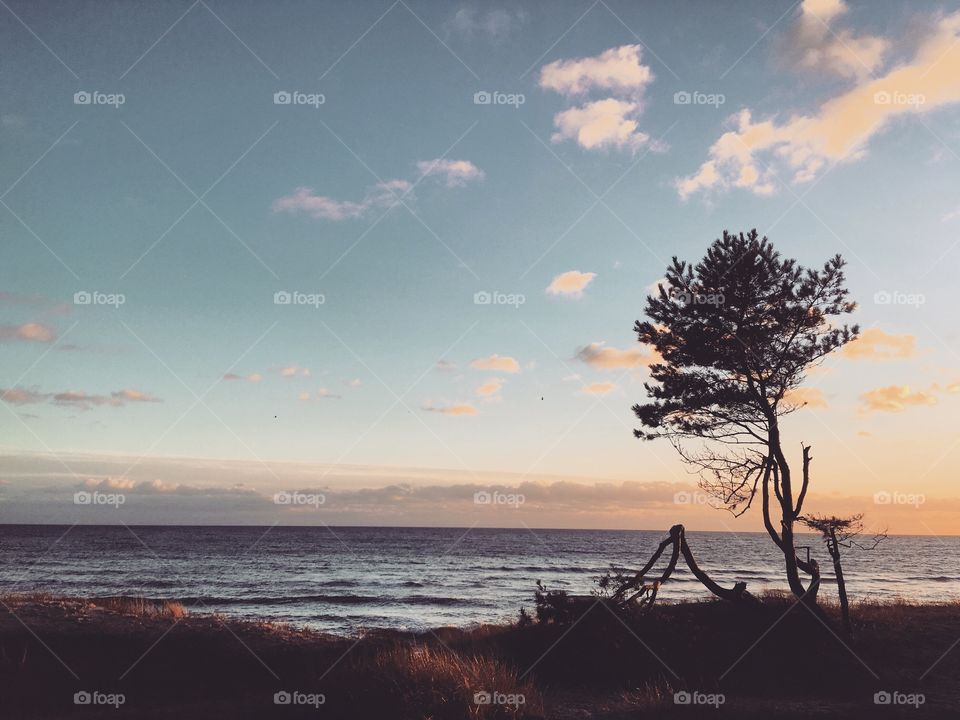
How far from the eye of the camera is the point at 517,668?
13.7m

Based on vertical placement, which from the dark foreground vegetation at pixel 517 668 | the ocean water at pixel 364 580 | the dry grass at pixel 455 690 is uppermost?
the dry grass at pixel 455 690

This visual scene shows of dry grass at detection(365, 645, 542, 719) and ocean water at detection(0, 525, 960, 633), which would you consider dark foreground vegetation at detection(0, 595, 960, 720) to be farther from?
ocean water at detection(0, 525, 960, 633)

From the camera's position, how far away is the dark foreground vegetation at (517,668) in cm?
1012

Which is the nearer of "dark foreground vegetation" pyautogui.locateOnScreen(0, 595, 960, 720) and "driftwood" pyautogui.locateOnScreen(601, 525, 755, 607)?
"dark foreground vegetation" pyautogui.locateOnScreen(0, 595, 960, 720)

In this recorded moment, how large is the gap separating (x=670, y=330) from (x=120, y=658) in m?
17.1

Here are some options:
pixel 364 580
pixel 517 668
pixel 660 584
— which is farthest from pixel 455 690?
pixel 364 580

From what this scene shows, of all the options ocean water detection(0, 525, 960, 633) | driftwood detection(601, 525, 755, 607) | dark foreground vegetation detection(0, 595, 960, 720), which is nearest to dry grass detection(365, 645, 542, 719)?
dark foreground vegetation detection(0, 595, 960, 720)

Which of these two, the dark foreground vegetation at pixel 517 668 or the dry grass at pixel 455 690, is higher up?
the dry grass at pixel 455 690

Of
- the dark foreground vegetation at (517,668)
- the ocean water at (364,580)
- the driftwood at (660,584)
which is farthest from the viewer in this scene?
the ocean water at (364,580)

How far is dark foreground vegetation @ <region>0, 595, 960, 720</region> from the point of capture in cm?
1012

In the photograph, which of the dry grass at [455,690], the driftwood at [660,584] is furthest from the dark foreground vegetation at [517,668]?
the driftwood at [660,584]

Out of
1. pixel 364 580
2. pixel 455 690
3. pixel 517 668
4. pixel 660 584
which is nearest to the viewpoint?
pixel 455 690

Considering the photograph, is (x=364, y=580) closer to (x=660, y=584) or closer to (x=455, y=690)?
(x=660, y=584)

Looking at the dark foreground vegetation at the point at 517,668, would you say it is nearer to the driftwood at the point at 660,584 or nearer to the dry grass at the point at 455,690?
the dry grass at the point at 455,690
